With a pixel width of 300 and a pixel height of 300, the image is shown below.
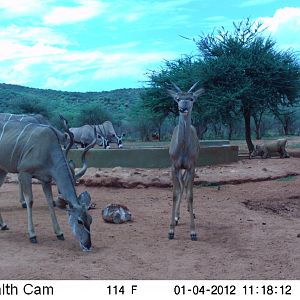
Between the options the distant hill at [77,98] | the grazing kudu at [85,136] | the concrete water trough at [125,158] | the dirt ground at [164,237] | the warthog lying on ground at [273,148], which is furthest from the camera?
the distant hill at [77,98]

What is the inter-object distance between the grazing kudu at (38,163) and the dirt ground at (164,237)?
0.49 m

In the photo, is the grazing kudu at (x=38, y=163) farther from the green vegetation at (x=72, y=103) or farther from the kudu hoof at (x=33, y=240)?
the green vegetation at (x=72, y=103)

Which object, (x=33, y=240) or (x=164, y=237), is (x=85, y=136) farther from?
(x=33, y=240)

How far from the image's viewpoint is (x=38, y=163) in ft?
26.6

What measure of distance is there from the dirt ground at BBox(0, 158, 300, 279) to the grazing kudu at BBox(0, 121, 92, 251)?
1.61 feet

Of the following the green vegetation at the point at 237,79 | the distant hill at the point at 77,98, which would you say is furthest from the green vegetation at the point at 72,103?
the green vegetation at the point at 237,79

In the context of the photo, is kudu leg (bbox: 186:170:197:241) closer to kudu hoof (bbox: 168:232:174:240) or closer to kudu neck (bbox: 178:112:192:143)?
kudu hoof (bbox: 168:232:174:240)

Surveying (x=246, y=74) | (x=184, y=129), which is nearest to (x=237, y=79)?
(x=246, y=74)

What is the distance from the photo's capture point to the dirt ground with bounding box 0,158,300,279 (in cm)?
624

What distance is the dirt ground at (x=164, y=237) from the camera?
624 centimetres

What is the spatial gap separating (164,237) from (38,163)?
7.32 feet

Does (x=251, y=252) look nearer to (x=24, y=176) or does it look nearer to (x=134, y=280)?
(x=134, y=280)

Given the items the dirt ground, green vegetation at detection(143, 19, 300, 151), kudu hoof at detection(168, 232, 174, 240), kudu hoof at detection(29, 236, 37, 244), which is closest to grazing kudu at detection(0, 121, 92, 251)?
kudu hoof at detection(29, 236, 37, 244)

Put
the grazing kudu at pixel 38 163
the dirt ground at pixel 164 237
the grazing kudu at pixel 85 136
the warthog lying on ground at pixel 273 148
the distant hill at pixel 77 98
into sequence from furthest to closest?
1. the distant hill at pixel 77 98
2. the grazing kudu at pixel 85 136
3. the warthog lying on ground at pixel 273 148
4. the grazing kudu at pixel 38 163
5. the dirt ground at pixel 164 237
